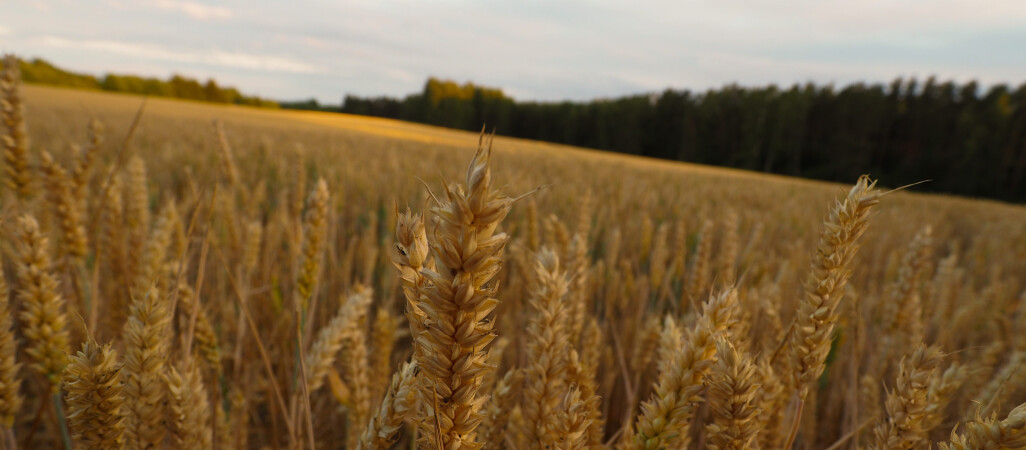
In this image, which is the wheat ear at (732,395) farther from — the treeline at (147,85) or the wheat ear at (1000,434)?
the treeline at (147,85)

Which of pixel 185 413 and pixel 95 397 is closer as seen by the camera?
pixel 95 397

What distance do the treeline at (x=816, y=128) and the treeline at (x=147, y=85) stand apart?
2346cm

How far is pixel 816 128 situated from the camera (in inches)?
1731

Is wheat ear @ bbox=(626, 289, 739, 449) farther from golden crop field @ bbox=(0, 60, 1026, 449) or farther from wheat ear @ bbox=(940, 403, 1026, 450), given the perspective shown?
wheat ear @ bbox=(940, 403, 1026, 450)

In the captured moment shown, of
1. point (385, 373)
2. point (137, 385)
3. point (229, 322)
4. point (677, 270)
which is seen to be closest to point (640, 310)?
point (677, 270)

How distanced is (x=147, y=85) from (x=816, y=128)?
69.3m

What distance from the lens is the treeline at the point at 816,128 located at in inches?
1411

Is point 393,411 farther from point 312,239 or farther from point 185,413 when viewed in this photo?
point 312,239

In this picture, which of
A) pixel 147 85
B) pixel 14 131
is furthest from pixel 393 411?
pixel 147 85

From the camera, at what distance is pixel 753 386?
57cm

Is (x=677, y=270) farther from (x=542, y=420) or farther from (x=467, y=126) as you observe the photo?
(x=467, y=126)

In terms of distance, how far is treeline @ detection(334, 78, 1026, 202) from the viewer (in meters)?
35.8

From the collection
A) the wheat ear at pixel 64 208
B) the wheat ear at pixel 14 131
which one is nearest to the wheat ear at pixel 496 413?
the wheat ear at pixel 64 208

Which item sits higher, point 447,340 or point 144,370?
point 447,340
